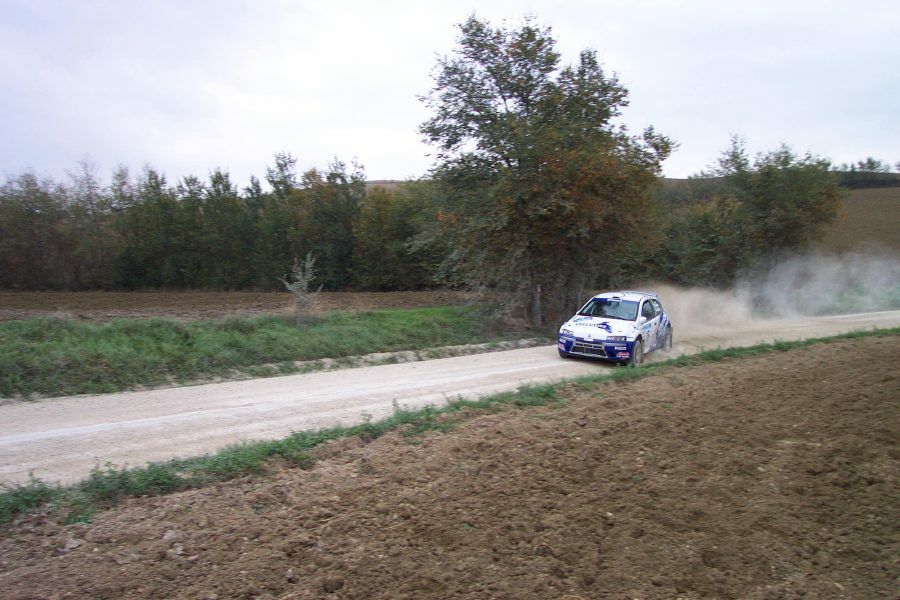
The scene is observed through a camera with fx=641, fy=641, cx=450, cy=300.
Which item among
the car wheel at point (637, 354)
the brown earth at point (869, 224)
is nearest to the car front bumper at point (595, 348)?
the car wheel at point (637, 354)

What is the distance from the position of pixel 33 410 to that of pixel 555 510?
9.72 meters

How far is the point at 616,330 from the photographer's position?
616 inches

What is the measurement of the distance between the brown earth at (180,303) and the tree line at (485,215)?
2608mm

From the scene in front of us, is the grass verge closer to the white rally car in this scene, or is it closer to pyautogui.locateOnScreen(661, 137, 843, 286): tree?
the white rally car

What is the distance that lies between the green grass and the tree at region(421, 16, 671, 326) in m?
3.24

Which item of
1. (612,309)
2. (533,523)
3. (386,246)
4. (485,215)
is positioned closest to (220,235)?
(386,246)

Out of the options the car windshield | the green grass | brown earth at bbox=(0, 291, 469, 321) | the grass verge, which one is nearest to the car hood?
the car windshield

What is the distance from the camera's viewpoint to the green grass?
41.8 ft

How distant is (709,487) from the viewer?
6047 mm

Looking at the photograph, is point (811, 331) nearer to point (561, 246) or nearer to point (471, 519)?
point (561, 246)

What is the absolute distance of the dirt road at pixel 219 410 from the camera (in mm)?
8512

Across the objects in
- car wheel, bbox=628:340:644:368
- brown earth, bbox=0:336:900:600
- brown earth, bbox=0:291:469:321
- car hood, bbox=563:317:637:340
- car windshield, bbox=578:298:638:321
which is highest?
brown earth, bbox=0:291:469:321

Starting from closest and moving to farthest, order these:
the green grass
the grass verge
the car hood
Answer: the grass verge, the green grass, the car hood

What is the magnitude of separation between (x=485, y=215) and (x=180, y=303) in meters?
15.2
